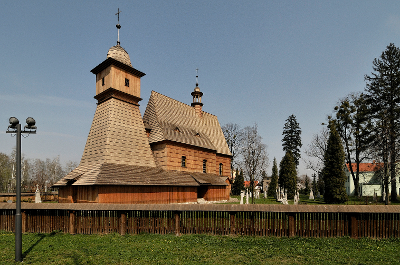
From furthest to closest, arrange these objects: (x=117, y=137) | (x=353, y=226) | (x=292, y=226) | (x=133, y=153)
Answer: (x=133, y=153) → (x=117, y=137) → (x=292, y=226) → (x=353, y=226)

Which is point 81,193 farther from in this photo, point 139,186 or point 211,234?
point 211,234

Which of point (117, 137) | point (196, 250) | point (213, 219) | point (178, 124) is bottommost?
point (196, 250)

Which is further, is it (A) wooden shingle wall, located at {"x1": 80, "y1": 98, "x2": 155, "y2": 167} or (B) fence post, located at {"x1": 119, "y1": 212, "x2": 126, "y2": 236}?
(A) wooden shingle wall, located at {"x1": 80, "y1": 98, "x2": 155, "y2": 167}

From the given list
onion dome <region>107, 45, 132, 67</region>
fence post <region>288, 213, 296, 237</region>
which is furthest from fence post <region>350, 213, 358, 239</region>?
onion dome <region>107, 45, 132, 67</region>

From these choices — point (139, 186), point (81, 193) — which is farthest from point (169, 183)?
point (81, 193)

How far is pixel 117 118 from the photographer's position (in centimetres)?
2297

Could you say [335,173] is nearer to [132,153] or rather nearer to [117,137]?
[132,153]

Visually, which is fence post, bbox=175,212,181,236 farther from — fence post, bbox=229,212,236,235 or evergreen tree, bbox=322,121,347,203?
evergreen tree, bbox=322,121,347,203

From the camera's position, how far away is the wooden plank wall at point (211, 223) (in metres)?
9.82

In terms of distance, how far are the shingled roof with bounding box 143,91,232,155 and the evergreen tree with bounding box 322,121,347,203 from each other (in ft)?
48.5

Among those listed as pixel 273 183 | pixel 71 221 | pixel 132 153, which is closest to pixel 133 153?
pixel 132 153

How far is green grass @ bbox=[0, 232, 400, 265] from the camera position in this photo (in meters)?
7.45

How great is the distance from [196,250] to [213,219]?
92.1 inches

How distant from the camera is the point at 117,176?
1981 cm
